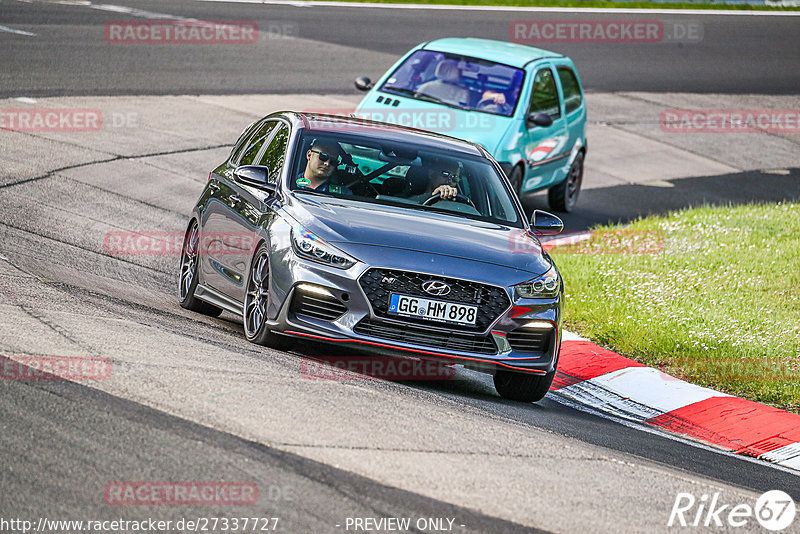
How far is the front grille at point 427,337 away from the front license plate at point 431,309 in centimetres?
8

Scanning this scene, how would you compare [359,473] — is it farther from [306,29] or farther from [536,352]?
[306,29]

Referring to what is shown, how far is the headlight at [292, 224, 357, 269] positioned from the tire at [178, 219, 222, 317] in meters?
2.02

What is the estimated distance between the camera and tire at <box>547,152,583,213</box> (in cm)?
1658

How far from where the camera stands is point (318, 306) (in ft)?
24.9

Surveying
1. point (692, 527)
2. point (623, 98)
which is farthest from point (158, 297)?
point (623, 98)

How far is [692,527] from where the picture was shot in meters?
5.54

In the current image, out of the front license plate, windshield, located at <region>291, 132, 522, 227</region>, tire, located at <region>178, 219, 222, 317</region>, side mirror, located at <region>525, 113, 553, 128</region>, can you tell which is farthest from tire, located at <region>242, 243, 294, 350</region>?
side mirror, located at <region>525, 113, 553, 128</region>

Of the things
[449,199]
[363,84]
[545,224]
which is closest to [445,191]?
[449,199]

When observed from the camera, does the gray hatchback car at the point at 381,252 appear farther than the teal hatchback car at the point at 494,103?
No

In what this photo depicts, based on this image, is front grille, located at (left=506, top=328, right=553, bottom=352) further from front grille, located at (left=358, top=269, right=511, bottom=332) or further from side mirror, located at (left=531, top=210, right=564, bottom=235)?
side mirror, located at (left=531, top=210, right=564, bottom=235)

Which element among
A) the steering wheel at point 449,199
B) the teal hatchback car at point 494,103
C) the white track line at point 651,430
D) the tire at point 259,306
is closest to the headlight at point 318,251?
the tire at point 259,306

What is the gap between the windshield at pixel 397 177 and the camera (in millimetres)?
8727

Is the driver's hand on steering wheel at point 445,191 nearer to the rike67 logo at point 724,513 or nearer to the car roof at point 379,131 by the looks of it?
the car roof at point 379,131

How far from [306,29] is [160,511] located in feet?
79.0
